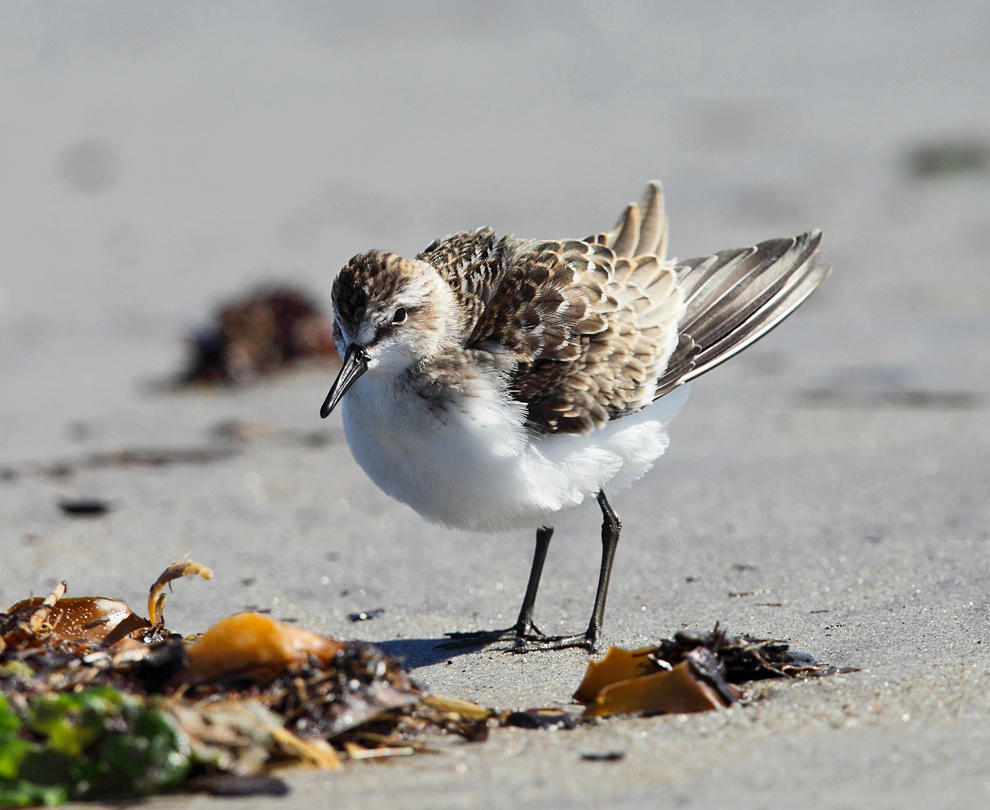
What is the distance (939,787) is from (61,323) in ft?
27.4

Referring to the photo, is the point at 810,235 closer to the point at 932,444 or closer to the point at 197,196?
the point at 932,444

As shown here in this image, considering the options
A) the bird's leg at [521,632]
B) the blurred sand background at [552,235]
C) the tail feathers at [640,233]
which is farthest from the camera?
the tail feathers at [640,233]

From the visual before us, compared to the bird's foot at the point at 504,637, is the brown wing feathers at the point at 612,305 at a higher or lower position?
higher

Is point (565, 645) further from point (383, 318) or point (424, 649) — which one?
point (383, 318)

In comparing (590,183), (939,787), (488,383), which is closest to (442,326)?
→ (488,383)

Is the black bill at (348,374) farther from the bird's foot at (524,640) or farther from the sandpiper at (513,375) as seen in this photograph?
the bird's foot at (524,640)

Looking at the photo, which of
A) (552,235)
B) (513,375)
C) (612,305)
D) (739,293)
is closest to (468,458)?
(513,375)

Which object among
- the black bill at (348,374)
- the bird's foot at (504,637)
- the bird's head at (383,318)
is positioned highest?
the bird's head at (383,318)

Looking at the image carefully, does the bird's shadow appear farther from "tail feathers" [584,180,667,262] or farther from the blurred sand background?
"tail feathers" [584,180,667,262]

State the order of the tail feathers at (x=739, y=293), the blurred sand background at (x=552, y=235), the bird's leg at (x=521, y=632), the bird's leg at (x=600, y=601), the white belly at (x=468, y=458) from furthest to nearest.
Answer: the tail feathers at (x=739, y=293), the bird's leg at (x=521, y=632), the bird's leg at (x=600, y=601), the white belly at (x=468, y=458), the blurred sand background at (x=552, y=235)

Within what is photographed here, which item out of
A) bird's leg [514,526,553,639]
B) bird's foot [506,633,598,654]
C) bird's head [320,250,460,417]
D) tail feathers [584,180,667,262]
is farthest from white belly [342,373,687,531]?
tail feathers [584,180,667,262]

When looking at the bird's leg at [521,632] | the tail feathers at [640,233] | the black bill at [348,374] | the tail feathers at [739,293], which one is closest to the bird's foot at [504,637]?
the bird's leg at [521,632]

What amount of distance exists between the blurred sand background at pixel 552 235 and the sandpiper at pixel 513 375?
0.55 meters

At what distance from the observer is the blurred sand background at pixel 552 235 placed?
3.84 meters
